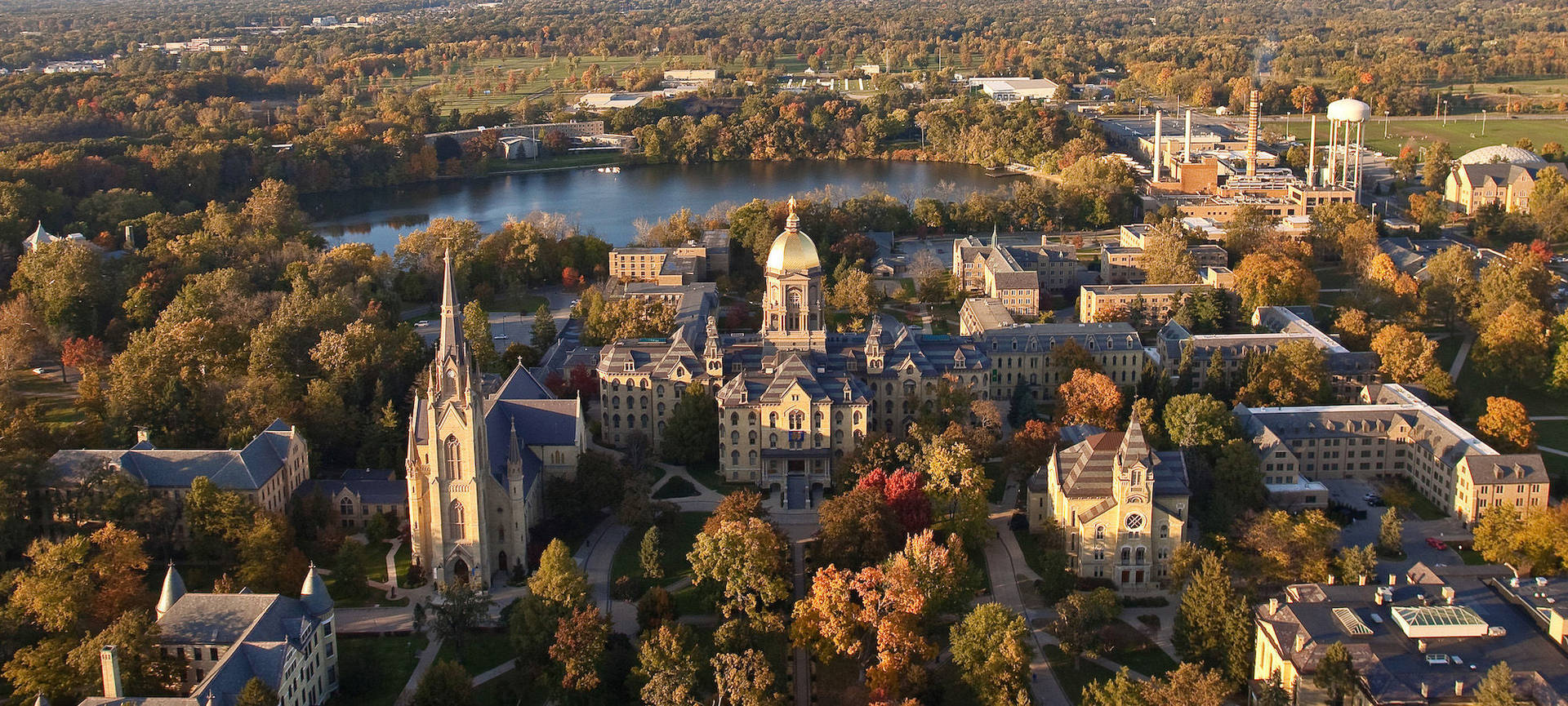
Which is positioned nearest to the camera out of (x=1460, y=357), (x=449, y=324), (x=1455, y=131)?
(x=449, y=324)

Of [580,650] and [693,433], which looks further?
[693,433]

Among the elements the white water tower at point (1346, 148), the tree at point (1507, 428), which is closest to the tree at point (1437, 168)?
the white water tower at point (1346, 148)

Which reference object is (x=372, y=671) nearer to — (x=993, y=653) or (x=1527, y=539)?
(x=993, y=653)

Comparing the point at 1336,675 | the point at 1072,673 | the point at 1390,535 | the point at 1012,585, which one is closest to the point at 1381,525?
the point at 1390,535

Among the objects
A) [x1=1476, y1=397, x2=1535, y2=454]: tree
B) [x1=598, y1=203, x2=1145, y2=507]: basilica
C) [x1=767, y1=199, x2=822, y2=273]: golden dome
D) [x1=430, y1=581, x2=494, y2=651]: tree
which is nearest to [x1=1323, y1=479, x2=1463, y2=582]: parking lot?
[x1=1476, y1=397, x2=1535, y2=454]: tree

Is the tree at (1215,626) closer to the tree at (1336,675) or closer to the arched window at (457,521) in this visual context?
the tree at (1336,675)

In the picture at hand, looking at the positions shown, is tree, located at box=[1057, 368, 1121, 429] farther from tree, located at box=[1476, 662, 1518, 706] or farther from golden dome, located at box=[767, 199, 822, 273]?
tree, located at box=[1476, 662, 1518, 706]
